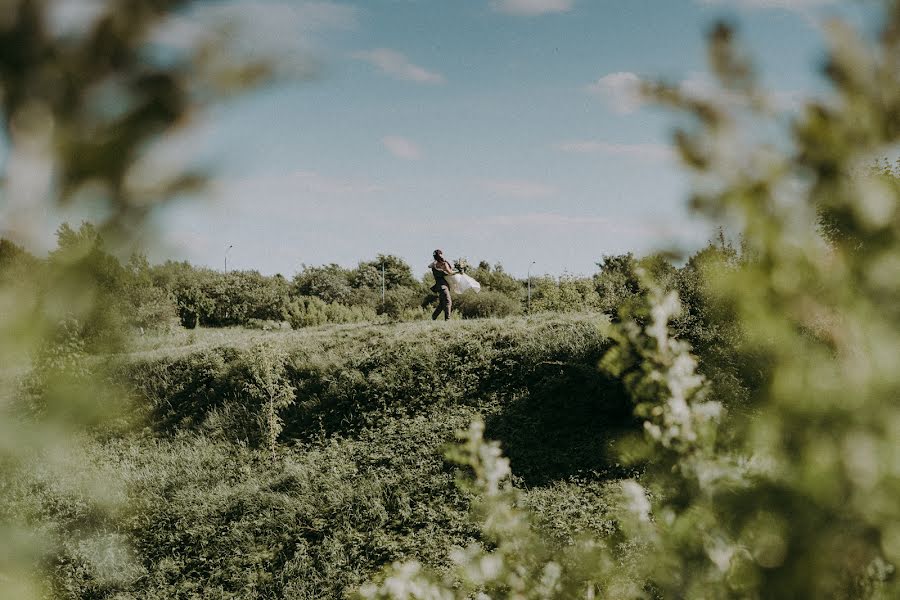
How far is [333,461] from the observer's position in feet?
28.9

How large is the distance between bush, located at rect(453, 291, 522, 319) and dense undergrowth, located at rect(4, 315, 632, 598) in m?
7.45

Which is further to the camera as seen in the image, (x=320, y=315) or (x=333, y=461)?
(x=320, y=315)

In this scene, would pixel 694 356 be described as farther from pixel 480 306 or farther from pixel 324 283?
pixel 324 283

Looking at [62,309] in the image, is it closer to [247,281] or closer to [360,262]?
[247,281]

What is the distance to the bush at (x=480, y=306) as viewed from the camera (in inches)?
800

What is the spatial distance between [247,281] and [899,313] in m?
28.7

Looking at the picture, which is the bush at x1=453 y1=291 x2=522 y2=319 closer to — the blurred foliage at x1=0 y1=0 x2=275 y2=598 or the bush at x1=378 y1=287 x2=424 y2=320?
the bush at x1=378 y1=287 x2=424 y2=320

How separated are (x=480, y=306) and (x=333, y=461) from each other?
12142mm

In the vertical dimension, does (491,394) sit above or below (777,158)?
below

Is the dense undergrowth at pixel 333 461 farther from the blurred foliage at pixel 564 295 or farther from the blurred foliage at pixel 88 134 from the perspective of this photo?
the blurred foliage at pixel 564 295

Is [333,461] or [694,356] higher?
[694,356]

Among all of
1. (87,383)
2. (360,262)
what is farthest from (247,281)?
(87,383)

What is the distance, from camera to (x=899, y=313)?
0.80 meters

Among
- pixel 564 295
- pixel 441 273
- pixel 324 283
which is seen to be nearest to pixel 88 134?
pixel 441 273
